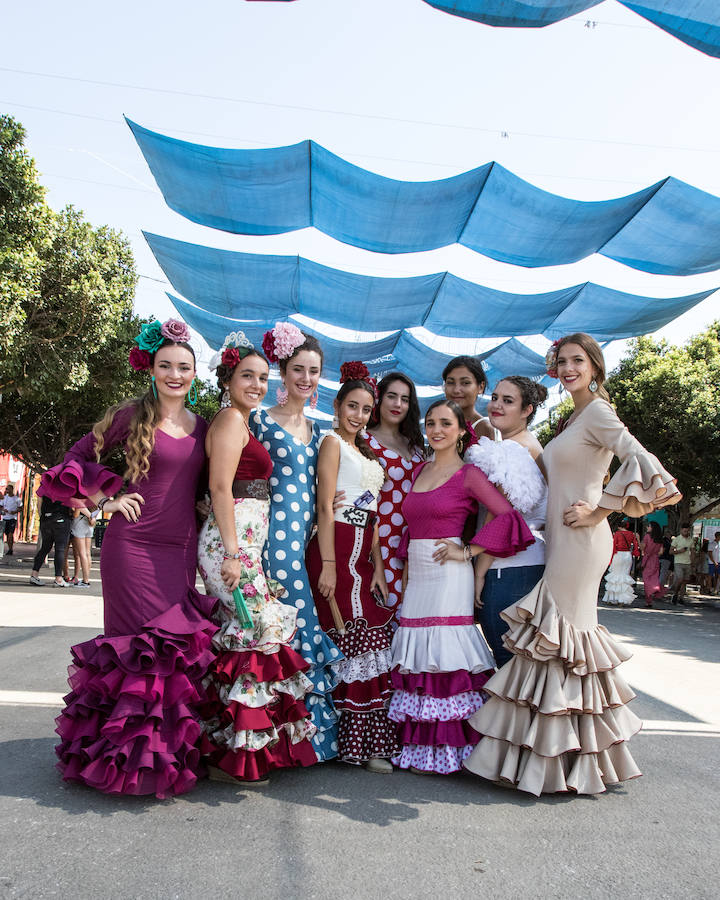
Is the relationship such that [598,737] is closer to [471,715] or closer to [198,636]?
[471,715]

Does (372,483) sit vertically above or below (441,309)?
below

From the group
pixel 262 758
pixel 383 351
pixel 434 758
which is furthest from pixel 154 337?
pixel 383 351

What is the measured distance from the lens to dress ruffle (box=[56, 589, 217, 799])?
10.3 feet

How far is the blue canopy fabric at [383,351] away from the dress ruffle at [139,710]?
32.7 feet

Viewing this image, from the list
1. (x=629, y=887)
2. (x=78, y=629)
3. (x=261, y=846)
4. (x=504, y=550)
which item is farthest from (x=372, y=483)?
(x=78, y=629)

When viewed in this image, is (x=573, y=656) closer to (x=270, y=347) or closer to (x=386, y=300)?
(x=270, y=347)

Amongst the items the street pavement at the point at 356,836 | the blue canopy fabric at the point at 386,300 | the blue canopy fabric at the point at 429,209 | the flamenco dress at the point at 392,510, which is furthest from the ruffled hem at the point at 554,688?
the blue canopy fabric at the point at 386,300

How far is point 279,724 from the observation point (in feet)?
11.6

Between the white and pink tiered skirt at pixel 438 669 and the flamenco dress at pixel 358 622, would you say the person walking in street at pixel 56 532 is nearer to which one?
the flamenco dress at pixel 358 622

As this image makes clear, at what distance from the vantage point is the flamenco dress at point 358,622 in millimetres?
3840

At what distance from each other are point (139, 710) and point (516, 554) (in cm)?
196

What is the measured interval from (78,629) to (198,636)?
4.81 metres

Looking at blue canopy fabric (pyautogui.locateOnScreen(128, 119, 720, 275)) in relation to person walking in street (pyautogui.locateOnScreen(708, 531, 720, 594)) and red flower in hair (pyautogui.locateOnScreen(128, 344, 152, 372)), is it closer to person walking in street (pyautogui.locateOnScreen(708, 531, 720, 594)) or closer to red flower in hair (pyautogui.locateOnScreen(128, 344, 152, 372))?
red flower in hair (pyautogui.locateOnScreen(128, 344, 152, 372))

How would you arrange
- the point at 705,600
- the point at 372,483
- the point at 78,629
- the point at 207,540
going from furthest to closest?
the point at 705,600, the point at 78,629, the point at 372,483, the point at 207,540
